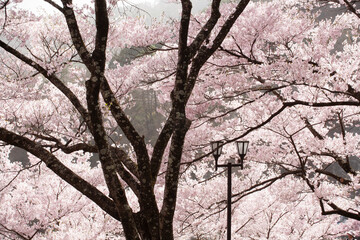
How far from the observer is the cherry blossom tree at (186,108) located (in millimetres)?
2945

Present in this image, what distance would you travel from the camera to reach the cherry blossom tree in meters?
2.95

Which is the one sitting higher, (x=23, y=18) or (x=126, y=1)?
(x=23, y=18)

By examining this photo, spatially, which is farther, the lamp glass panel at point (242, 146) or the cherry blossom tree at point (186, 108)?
the lamp glass panel at point (242, 146)

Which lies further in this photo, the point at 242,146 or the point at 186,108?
A: the point at 186,108

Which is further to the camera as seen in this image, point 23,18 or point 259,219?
point 259,219

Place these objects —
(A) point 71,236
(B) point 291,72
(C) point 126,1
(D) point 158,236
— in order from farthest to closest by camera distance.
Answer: (A) point 71,236 < (B) point 291,72 < (C) point 126,1 < (D) point 158,236

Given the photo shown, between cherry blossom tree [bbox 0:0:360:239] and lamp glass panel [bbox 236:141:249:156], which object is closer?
cherry blossom tree [bbox 0:0:360:239]

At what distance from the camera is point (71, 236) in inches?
328

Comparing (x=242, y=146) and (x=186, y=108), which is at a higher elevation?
(x=186, y=108)

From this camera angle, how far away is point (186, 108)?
698cm

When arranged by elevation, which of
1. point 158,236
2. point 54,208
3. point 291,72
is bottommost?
point 158,236

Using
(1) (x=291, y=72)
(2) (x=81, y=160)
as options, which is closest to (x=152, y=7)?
(2) (x=81, y=160)

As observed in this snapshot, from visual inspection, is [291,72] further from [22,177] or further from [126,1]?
[22,177]

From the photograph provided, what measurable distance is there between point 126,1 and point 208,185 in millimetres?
8301
